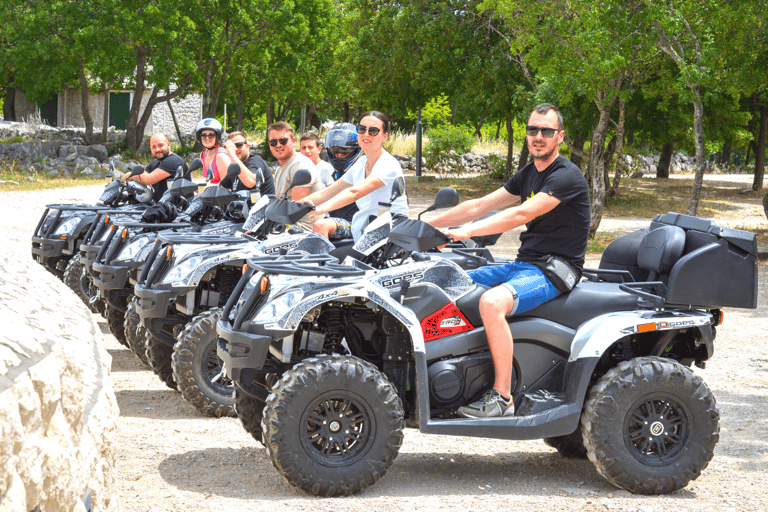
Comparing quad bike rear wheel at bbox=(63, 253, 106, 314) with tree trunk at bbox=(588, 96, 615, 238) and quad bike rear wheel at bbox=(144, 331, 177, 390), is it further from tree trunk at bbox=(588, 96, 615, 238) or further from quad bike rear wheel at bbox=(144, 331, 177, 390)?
tree trunk at bbox=(588, 96, 615, 238)

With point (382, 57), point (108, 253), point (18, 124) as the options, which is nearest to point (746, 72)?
point (382, 57)

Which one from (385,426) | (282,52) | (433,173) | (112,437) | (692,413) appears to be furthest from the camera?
(282,52)

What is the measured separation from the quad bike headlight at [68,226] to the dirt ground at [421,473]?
330 cm

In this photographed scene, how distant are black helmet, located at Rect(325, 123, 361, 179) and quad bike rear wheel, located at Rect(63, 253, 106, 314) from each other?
265cm

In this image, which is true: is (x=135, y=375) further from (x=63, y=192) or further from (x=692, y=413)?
(x=63, y=192)

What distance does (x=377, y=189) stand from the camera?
18.1ft

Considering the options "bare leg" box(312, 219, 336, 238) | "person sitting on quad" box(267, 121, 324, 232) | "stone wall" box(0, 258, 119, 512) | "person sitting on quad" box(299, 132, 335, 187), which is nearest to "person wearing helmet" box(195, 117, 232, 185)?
"person sitting on quad" box(299, 132, 335, 187)

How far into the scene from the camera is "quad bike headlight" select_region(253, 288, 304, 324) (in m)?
4.18

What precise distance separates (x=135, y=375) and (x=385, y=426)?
379 centimetres

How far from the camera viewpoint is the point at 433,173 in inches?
1339

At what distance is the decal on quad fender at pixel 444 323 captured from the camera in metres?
4.39

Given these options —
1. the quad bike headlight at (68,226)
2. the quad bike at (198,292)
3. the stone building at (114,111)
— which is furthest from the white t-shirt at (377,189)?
the stone building at (114,111)

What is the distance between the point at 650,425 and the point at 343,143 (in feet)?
13.7

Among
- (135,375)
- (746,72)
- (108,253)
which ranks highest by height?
(746,72)
